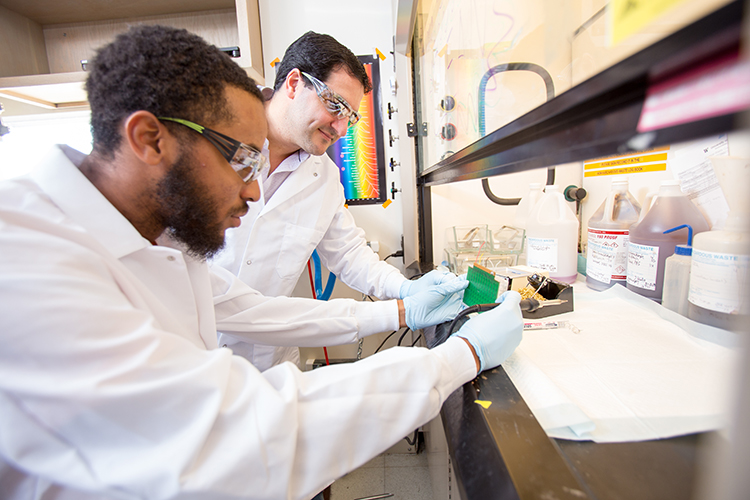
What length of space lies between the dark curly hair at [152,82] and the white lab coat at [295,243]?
2.23ft

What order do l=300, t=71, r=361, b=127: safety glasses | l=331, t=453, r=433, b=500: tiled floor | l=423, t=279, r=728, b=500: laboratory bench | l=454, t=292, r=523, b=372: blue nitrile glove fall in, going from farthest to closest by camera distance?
l=331, t=453, r=433, b=500: tiled floor < l=300, t=71, r=361, b=127: safety glasses < l=454, t=292, r=523, b=372: blue nitrile glove < l=423, t=279, r=728, b=500: laboratory bench

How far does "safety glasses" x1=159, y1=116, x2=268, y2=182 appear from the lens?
0.62 meters

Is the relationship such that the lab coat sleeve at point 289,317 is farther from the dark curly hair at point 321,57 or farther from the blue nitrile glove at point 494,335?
the dark curly hair at point 321,57

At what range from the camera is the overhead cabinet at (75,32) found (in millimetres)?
1627

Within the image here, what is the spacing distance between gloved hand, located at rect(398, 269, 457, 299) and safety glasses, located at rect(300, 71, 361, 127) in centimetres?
70

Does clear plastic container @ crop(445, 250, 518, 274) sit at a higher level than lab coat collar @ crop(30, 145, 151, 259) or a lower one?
lower

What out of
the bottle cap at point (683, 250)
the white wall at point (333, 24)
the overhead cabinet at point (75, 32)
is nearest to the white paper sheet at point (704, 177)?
the bottle cap at point (683, 250)

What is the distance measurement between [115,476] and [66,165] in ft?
1.77

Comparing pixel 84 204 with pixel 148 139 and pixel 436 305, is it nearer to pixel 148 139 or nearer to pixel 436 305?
pixel 148 139

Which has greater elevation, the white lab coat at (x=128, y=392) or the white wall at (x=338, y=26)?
the white wall at (x=338, y=26)

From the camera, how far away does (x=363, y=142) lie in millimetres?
1932

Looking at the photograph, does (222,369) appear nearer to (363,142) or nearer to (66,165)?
(66,165)

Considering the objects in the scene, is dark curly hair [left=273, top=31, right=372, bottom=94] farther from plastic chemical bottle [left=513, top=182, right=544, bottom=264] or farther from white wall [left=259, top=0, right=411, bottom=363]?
plastic chemical bottle [left=513, top=182, right=544, bottom=264]

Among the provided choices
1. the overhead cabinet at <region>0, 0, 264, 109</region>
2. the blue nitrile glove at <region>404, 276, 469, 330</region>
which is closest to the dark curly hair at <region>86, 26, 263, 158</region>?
the blue nitrile glove at <region>404, 276, 469, 330</region>
